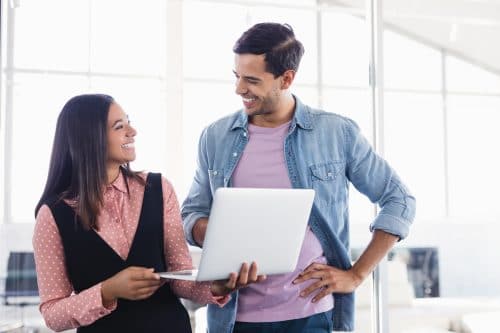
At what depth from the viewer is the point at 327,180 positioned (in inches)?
61.9

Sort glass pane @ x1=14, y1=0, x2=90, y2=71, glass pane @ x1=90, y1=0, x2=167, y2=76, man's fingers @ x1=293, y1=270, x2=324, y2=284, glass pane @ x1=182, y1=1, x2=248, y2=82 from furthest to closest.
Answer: glass pane @ x1=182, y1=1, x2=248, y2=82 < glass pane @ x1=90, y1=0, x2=167, y2=76 < glass pane @ x1=14, y1=0, x2=90, y2=71 < man's fingers @ x1=293, y1=270, x2=324, y2=284

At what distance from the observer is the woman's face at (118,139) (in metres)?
1.42

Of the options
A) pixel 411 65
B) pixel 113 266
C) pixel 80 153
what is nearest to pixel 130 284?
pixel 113 266

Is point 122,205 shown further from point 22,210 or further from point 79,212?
point 22,210

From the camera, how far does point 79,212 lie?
1.34 meters

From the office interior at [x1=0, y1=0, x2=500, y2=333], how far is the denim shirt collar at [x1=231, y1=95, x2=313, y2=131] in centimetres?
60

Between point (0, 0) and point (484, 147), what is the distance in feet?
6.73

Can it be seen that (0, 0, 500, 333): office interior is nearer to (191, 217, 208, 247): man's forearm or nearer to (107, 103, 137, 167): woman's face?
(107, 103, 137, 167): woman's face

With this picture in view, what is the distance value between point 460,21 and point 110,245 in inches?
82.3

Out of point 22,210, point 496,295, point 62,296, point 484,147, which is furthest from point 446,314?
point 22,210

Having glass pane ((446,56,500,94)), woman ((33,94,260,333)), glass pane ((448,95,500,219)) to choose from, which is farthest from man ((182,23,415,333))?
glass pane ((446,56,500,94))

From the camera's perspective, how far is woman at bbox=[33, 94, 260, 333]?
1.28 meters

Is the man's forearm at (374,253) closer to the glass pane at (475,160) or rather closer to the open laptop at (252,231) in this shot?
the open laptop at (252,231)

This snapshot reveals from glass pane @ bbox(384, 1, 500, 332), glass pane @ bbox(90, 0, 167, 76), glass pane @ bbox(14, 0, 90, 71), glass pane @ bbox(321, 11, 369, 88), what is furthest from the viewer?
glass pane @ bbox(90, 0, 167, 76)
